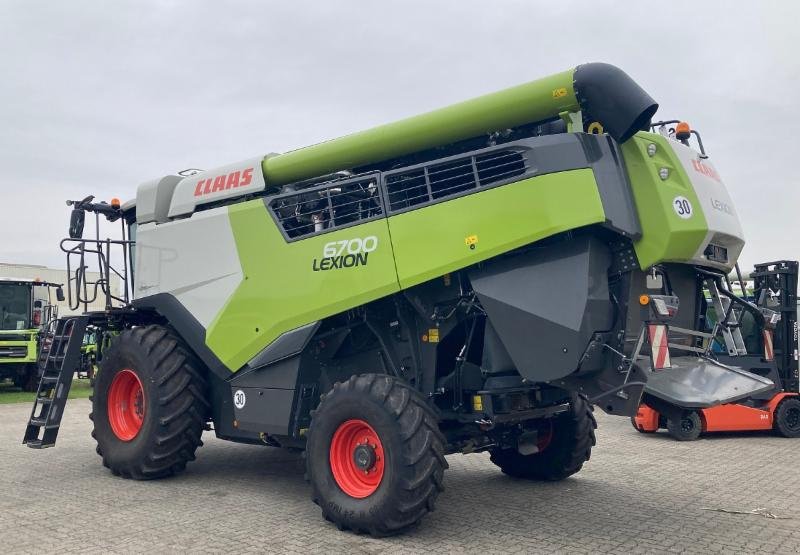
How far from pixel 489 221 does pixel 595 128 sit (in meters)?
1.06

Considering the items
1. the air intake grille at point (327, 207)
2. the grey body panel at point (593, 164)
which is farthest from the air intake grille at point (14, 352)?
the grey body panel at point (593, 164)

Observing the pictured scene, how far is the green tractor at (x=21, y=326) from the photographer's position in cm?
1741

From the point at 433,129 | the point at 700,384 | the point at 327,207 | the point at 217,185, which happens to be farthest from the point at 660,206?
the point at 217,185

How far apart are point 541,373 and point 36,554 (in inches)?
142

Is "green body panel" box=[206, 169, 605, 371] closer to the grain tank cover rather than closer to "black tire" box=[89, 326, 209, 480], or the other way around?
the grain tank cover

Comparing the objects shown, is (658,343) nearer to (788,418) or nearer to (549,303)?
(549,303)

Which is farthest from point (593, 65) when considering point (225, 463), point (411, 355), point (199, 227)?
point (225, 463)

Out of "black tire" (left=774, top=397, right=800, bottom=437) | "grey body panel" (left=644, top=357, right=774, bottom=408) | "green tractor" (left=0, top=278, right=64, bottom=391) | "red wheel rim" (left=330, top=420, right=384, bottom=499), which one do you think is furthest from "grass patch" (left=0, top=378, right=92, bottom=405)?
"grey body panel" (left=644, top=357, right=774, bottom=408)

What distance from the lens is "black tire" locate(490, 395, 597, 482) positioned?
22.6ft

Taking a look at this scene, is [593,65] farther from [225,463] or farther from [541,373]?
[225,463]

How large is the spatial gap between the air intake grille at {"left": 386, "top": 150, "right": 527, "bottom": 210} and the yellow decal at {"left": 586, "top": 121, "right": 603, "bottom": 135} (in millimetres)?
570

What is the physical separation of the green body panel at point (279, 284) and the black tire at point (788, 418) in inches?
303

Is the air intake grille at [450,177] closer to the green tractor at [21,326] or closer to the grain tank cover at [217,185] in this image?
the grain tank cover at [217,185]

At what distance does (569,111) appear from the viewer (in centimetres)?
531
